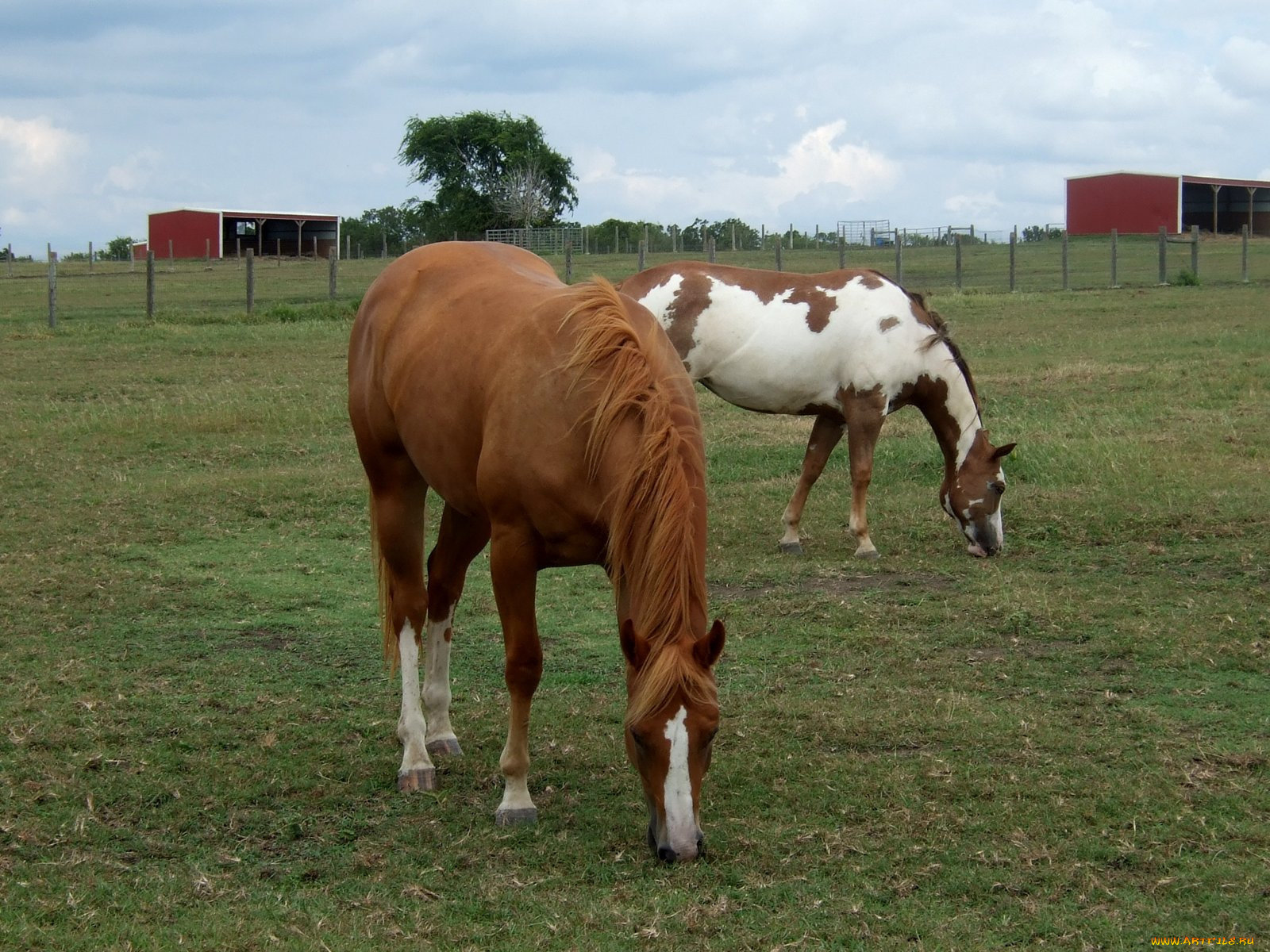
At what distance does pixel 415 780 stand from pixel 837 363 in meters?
4.41

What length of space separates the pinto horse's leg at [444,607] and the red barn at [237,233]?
44201 millimetres

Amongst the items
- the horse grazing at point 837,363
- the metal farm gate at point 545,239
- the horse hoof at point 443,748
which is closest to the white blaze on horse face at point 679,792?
the horse hoof at point 443,748

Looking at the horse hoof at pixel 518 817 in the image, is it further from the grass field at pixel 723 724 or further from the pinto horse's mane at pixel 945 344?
the pinto horse's mane at pixel 945 344

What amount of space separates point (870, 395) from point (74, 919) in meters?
5.61

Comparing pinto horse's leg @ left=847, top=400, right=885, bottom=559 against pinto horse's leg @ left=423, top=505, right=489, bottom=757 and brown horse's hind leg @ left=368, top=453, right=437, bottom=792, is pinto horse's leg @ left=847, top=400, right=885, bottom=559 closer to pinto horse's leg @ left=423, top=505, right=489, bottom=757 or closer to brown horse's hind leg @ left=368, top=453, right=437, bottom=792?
pinto horse's leg @ left=423, top=505, right=489, bottom=757

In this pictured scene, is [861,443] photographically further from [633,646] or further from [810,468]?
[633,646]

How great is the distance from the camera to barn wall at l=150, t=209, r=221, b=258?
48.7 meters

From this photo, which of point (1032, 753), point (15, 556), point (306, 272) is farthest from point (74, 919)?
point (306, 272)

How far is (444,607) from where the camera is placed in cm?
476

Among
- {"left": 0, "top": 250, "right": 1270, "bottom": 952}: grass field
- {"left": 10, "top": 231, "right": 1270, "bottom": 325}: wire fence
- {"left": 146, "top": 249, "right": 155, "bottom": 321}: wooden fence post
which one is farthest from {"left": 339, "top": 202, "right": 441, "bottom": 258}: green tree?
{"left": 0, "top": 250, "right": 1270, "bottom": 952}: grass field

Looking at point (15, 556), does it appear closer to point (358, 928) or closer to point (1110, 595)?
point (358, 928)

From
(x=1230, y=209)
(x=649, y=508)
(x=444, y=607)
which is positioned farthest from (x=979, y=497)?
(x=1230, y=209)

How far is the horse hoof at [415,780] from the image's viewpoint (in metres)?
4.27

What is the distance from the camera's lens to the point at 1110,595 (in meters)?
6.32
